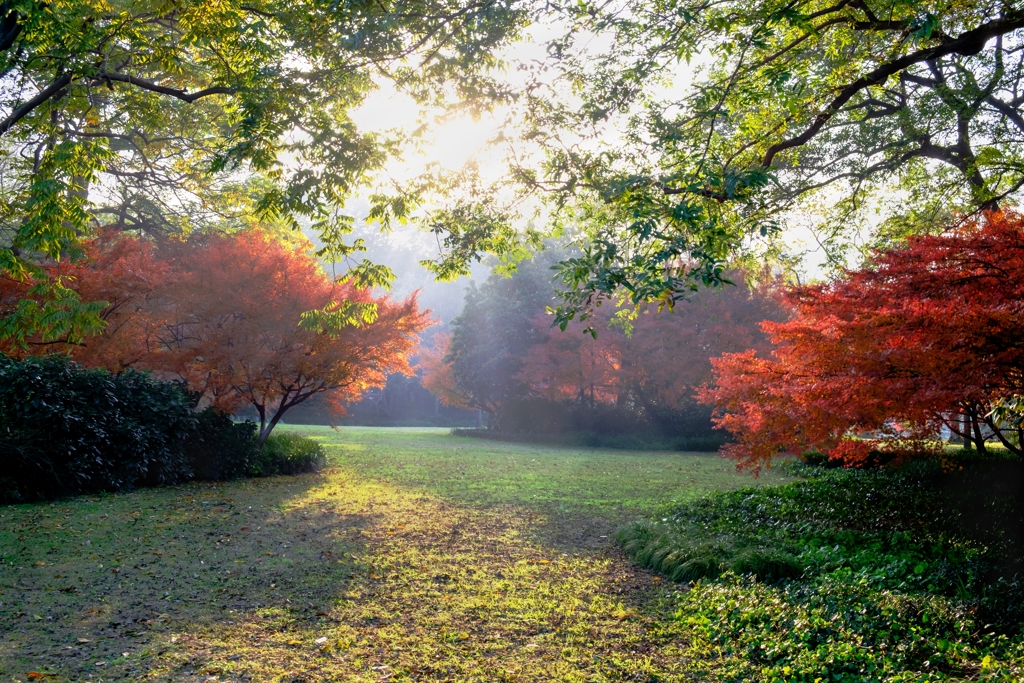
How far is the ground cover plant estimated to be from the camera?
425cm

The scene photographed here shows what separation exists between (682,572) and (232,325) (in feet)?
32.0

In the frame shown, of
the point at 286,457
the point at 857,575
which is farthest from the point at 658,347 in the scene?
the point at 857,575

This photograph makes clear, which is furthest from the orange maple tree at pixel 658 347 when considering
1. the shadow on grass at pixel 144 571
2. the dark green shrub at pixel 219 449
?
the shadow on grass at pixel 144 571

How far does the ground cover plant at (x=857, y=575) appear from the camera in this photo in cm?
425

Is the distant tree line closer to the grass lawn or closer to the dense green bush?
the dense green bush

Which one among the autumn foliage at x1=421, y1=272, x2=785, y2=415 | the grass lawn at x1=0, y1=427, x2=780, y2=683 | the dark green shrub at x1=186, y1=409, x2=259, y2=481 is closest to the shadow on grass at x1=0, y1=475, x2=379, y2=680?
the grass lawn at x1=0, y1=427, x2=780, y2=683

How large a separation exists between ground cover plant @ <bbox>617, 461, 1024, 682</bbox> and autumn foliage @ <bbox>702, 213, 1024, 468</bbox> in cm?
93

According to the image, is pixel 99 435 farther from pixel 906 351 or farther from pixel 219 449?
pixel 906 351

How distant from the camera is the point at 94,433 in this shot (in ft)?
36.2

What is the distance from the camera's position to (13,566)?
6.44 meters

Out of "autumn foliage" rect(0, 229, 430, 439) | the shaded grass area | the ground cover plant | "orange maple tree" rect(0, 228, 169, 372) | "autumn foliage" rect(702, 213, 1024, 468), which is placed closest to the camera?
the ground cover plant

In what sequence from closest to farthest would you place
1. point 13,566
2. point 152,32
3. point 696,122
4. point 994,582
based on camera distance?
point 994,582, point 13,566, point 696,122, point 152,32

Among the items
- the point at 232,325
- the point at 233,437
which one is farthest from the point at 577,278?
the point at 233,437

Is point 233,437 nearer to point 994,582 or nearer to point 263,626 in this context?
point 263,626
